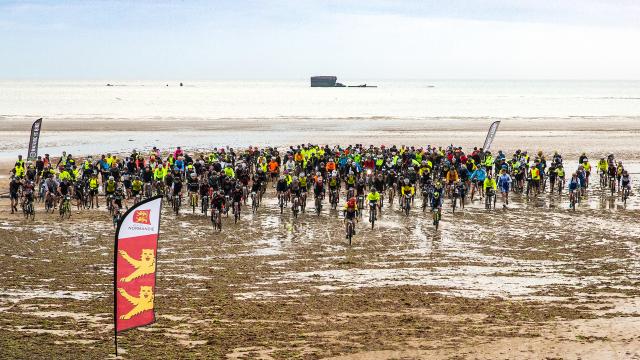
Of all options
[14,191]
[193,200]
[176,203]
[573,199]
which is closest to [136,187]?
[176,203]

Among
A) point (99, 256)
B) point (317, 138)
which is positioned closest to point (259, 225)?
point (99, 256)

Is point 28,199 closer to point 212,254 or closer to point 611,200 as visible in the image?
point 212,254

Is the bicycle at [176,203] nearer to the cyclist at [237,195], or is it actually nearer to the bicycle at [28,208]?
the cyclist at [237,195]

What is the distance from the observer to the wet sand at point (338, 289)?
47.3ft

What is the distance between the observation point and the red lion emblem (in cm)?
1216

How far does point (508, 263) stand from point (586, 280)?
2.41m

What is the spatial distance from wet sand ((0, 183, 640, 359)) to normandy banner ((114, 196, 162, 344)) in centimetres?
134

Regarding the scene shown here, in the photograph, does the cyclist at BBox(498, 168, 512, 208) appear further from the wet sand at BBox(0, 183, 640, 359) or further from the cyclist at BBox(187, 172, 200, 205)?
the cyclist at BBox(187, 172, 200, 205)

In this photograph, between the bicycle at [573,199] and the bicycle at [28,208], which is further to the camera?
Answer: the bicycle at [573,199]

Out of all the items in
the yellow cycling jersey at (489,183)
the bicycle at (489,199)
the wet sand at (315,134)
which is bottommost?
the bicycle at (489,199)

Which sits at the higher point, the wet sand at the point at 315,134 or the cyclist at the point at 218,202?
the wet sand at the point at 315,134

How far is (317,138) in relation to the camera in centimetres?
6706

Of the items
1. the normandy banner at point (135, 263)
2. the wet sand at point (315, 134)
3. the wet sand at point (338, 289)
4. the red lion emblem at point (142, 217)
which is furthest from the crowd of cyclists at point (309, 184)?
the wet sand at point (315, 134)

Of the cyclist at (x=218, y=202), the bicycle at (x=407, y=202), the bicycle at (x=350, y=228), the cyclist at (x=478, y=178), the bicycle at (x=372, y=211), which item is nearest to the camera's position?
the bicycle at (x=350, y=228)
